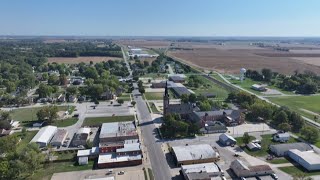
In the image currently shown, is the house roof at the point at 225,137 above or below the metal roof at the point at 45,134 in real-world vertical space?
above

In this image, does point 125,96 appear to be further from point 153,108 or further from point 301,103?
point 301,103

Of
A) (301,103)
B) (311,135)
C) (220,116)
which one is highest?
(311,135)

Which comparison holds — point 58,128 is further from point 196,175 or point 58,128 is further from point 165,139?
point 196,175

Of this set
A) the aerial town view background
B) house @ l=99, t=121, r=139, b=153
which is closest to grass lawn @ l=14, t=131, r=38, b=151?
the aerial town view background

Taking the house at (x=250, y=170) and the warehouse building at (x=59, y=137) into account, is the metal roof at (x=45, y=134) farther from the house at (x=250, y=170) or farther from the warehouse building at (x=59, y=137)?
the house at (x=250, y=170)

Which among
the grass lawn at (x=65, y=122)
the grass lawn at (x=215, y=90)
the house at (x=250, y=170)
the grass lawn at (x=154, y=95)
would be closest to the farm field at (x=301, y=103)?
the grass lawn at (x=215, y=90)

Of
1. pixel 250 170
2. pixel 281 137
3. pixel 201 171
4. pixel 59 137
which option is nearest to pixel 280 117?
pixel 281 137

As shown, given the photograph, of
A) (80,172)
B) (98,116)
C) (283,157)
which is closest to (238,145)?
(283,157)
